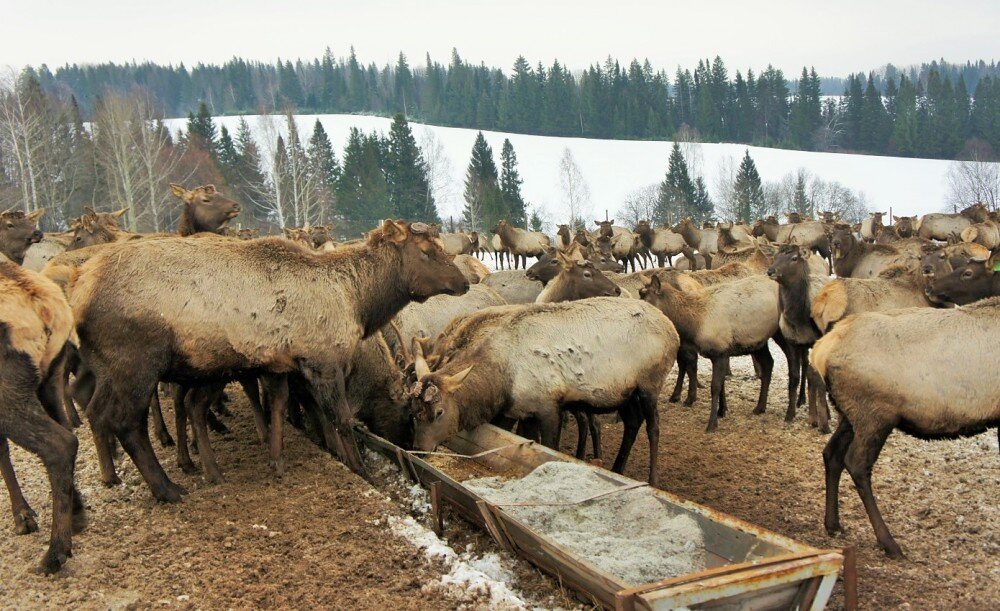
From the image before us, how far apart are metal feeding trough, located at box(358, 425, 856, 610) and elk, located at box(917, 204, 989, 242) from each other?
31.4 metres

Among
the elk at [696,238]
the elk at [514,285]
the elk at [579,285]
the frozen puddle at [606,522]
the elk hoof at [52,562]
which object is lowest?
the elk at [696,238]

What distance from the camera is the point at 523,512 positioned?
19.6 feet

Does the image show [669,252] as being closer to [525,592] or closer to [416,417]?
[416,417]

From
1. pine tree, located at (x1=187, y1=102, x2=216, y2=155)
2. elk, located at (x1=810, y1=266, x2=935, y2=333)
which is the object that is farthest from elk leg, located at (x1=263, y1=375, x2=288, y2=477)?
pine tree, located at (x1=187, y1=102, x2=216, y2=155)

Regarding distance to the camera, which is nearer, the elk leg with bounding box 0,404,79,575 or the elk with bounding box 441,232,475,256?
the elk leg with bounding box 0,404,79,575

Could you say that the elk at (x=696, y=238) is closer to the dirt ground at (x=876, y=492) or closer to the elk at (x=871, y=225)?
the elk at (x=871, y=225)

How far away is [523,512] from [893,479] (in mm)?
4427

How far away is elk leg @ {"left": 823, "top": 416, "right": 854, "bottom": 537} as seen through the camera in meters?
6.75

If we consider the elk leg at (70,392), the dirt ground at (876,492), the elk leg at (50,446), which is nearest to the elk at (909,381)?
the dirt ground at (876,492)

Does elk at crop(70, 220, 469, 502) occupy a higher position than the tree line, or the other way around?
the tree line

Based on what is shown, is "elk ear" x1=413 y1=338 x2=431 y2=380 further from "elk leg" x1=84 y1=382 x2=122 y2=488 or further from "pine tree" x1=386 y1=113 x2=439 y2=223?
"pine tree" x1=386 y1=113 x2=439 y2=223

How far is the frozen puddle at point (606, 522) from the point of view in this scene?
5.10 meters

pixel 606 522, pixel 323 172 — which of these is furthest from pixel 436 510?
pixel 323 172

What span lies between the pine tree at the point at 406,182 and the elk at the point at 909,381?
195ft
